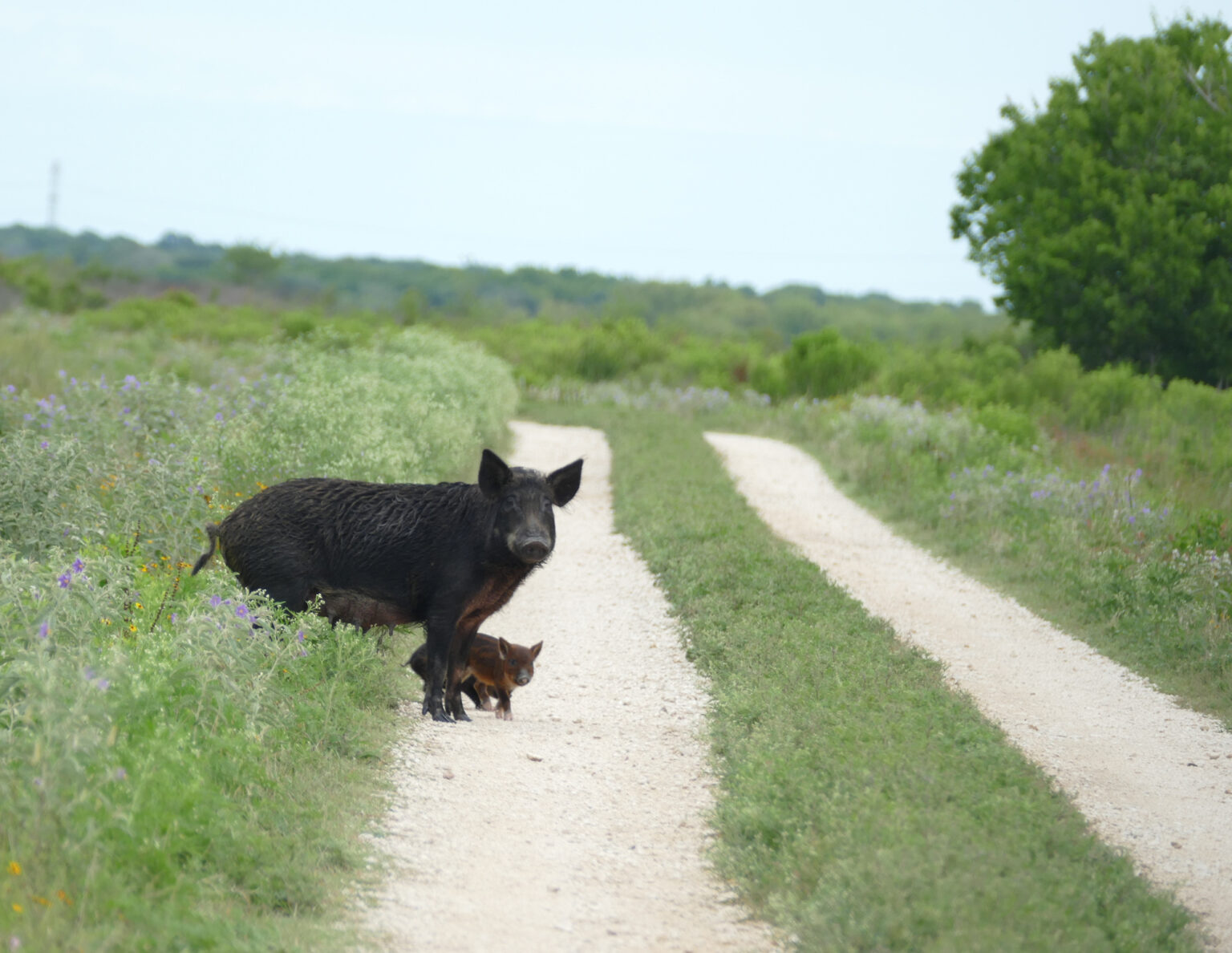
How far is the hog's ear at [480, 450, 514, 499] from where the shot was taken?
22.0ft

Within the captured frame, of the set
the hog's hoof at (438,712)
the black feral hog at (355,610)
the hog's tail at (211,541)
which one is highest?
the hog's tail at (211,541)

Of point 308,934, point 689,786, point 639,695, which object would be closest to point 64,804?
point 308,934

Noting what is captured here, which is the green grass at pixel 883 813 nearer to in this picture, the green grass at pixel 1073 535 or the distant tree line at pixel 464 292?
the green grass at pixel 1073 535

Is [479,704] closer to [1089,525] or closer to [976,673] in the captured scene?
[976,673]

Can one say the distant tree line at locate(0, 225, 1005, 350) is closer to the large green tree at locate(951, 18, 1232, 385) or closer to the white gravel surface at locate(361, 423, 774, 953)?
the large green tree at locate(951, 18, 1232, 385)

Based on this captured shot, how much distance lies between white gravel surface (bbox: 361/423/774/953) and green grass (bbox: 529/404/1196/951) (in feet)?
0.72

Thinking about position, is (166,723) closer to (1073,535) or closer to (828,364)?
(1073,535)

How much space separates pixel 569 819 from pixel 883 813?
4.95 feet

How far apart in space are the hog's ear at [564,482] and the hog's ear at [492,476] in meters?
0.29

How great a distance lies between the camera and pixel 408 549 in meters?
6.95

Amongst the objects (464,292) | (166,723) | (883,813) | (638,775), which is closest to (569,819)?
(638,775)

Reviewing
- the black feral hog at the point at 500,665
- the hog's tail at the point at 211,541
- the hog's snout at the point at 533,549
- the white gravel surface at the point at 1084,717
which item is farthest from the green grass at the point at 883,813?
the hog's tail at the point at 211,541

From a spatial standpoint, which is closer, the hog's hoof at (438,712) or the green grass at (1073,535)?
the hog's hoof at (438,712)

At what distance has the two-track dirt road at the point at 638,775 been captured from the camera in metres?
4.49
